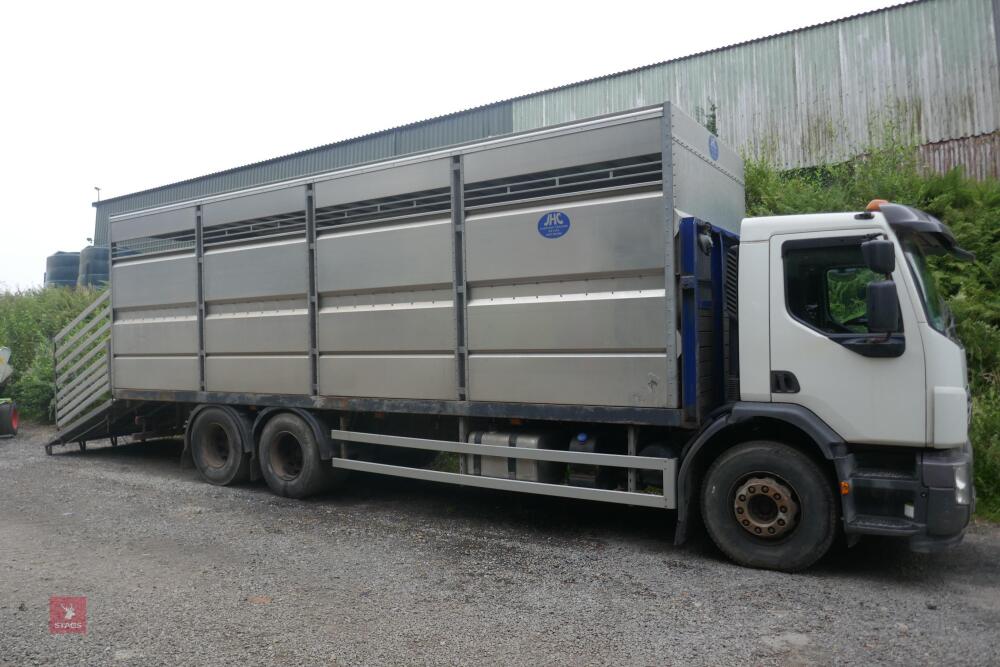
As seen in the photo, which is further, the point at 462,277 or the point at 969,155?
the point at 969,155

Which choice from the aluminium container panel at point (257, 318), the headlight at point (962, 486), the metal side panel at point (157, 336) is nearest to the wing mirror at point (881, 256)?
the headlight at point (962, 486)

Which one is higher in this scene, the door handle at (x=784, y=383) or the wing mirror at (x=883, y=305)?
the wing mirror at (x=883, y=305)

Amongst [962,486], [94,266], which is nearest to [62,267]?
[94,266]

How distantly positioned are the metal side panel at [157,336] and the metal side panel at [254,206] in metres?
1.18

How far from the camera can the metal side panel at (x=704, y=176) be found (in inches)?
209

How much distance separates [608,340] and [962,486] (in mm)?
2410

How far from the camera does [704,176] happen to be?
575cm

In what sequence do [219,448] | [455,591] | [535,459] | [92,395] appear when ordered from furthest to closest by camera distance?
[92,395], [219,448], [535,459], [455,591]

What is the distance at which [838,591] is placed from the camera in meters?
4.64

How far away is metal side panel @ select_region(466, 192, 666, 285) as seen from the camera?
530 cm

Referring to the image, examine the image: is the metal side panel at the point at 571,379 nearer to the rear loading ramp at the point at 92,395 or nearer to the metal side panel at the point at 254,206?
the metal side panel at the point at 254,206

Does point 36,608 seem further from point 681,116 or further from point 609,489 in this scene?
point 681,116

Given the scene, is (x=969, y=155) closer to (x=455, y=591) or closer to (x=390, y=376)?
(x=390, y=376)

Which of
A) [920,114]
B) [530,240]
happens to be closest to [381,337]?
[530,240]
